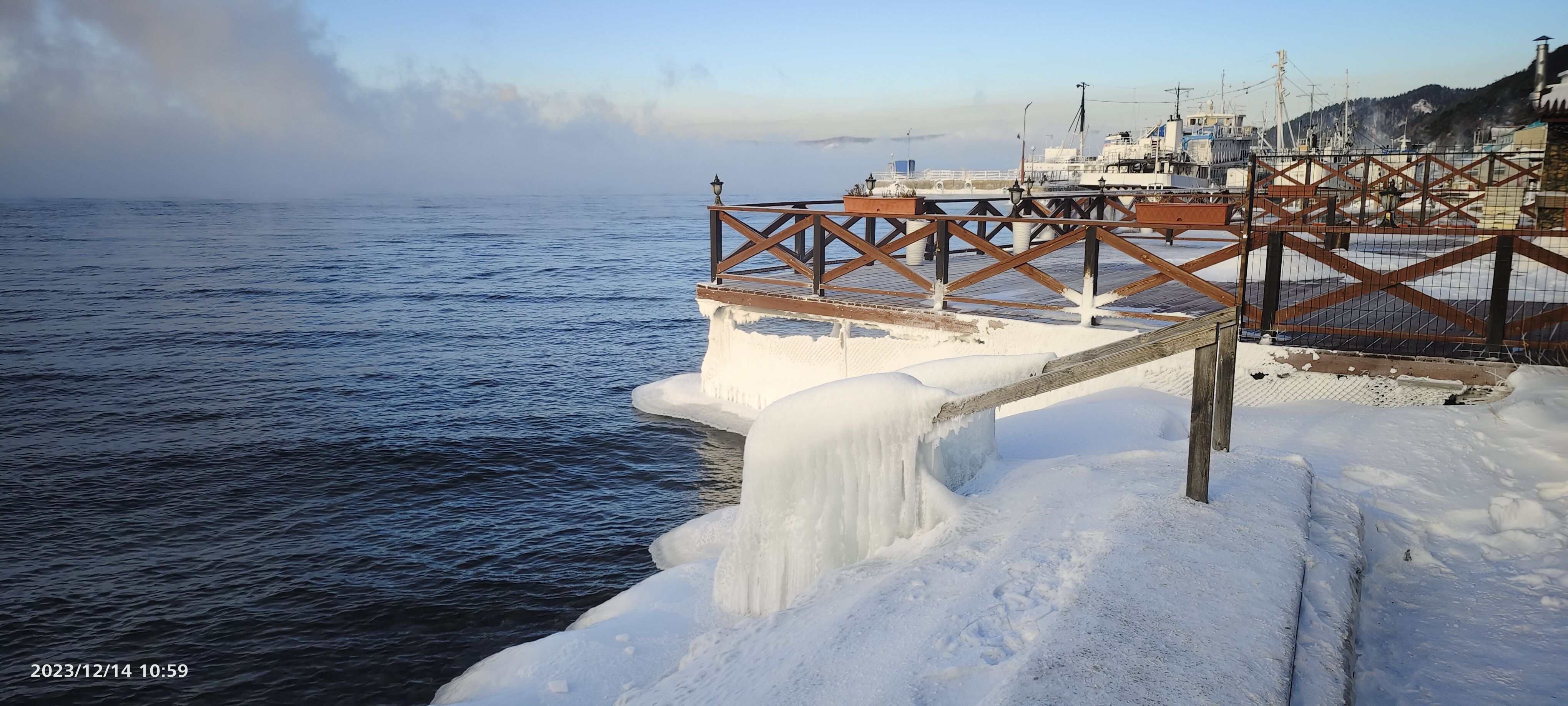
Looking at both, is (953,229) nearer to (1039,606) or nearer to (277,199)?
(1039,606)

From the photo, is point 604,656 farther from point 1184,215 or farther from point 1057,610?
point 1184,215

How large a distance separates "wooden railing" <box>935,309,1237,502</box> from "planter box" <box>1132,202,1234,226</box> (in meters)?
4.78

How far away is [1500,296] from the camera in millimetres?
7172

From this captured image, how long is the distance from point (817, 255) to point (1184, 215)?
4222 millimetres

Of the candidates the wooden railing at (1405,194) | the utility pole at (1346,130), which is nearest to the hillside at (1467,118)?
the utility pole at (1346,130)

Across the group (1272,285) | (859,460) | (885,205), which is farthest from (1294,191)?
(859,460)

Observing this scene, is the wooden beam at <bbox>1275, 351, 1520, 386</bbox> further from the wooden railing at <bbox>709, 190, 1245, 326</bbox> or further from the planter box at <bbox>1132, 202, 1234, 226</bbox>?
the planter box at <bbox>1132, 202, 1234, 226</bbox>

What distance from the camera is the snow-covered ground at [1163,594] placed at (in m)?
3.35

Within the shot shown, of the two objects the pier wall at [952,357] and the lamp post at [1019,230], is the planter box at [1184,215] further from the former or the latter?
the lamp post at [1019,230]

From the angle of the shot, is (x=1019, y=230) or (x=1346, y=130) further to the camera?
(x=1346, y=130)

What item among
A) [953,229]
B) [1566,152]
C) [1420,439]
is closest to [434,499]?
[953,229]

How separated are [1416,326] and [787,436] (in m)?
7.17

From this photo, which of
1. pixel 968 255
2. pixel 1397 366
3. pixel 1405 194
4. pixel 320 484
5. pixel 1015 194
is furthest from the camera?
pixel 1405 194

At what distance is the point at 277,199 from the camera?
144m
